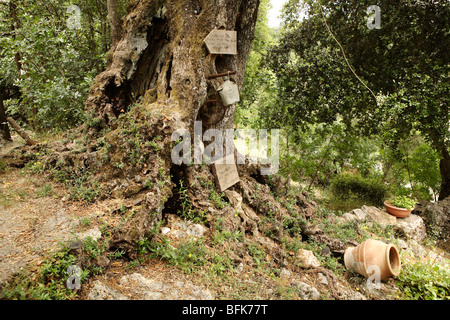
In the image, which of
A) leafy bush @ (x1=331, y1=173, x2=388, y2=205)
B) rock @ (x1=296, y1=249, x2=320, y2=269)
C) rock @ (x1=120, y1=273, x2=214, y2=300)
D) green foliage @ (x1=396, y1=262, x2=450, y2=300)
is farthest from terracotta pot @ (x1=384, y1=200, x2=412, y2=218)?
rock @ (x1=120, y1=273, x2=214, y2=300)

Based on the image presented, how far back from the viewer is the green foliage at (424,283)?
3.80 m

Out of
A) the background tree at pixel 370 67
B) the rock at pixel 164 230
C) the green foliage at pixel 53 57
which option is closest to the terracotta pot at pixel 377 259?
the rock at pixel 164 230

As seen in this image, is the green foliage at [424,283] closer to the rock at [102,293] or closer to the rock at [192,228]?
the rock at [192,228]

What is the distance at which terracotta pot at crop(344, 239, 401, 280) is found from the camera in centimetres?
397

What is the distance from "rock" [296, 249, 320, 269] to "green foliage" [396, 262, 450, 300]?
1272mm

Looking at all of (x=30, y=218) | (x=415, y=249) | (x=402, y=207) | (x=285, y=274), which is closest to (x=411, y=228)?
(x=402, y=207)

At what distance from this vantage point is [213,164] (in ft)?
15.9

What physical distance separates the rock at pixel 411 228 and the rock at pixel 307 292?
13.6ft

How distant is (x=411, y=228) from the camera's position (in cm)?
690

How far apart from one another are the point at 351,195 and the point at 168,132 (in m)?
8.55

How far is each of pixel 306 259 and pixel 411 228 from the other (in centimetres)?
442

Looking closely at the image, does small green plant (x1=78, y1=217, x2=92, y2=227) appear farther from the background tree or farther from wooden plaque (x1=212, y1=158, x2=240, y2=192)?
the background tree
